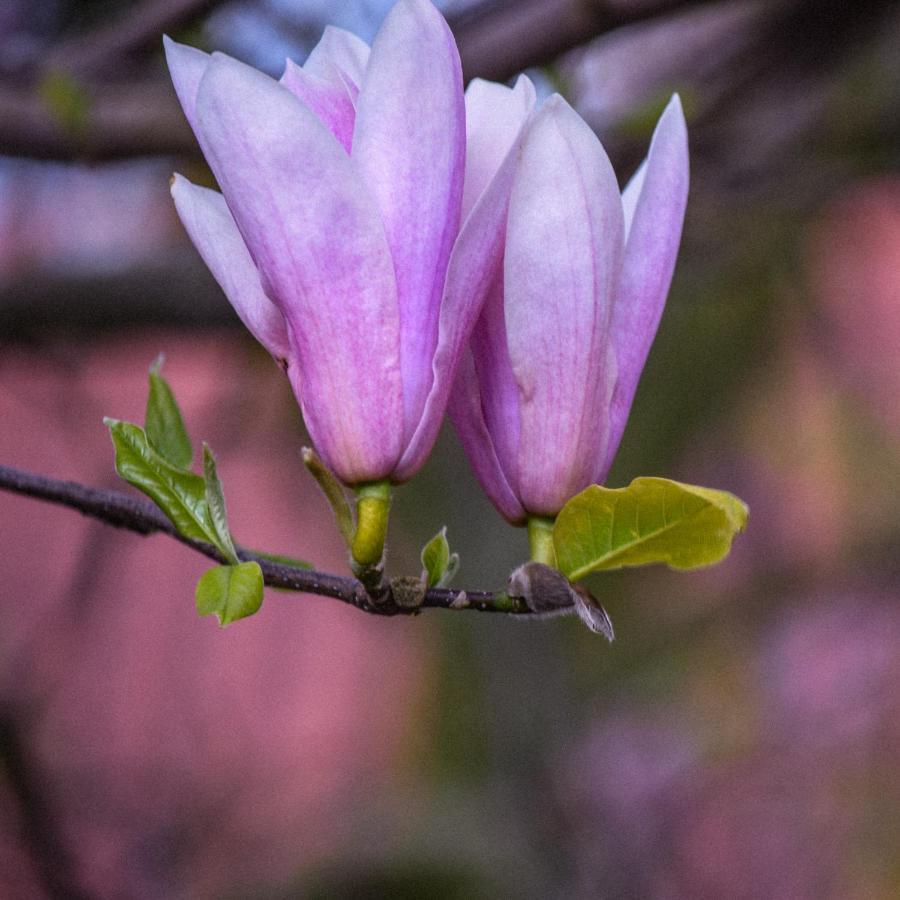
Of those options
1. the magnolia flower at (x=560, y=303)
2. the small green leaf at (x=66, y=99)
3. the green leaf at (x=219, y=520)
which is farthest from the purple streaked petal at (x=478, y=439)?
the small green leaf at (x=66, y=99)

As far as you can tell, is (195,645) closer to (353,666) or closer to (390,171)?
(353,666)

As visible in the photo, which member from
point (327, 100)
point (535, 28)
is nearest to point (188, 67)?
point (327, 100)

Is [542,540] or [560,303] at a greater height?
[560,303]

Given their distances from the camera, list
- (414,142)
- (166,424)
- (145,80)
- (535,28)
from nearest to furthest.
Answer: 1. (414,142)
2. (166,424)
3. (535,28)
4. (145,80)

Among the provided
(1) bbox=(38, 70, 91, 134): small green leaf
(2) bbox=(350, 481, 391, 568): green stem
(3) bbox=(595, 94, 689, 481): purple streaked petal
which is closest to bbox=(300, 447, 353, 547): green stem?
(2) bbox=(350, 481, 391, 568): green stem

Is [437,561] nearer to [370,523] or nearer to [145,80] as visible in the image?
[370,523]

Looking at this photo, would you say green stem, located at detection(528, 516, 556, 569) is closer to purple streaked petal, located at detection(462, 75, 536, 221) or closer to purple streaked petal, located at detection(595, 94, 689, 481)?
purple streaked petal, located at detection(595, 94, 689, 481)

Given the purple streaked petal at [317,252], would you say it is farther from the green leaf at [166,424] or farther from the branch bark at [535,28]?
the branch bark at [535,28]

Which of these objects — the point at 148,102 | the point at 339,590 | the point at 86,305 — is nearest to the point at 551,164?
the point at 339,590
